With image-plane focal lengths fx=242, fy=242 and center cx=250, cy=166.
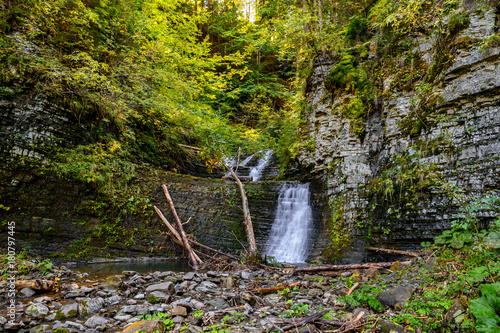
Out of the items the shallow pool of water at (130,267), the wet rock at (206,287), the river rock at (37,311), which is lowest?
the shallow pool of water at (130,267)

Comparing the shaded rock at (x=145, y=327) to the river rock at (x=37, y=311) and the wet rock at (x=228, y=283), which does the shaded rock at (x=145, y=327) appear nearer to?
the river rock at (x=37, y=311)

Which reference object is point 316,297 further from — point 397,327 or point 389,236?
point 389,236

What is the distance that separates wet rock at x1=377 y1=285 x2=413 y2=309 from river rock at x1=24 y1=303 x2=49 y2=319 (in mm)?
4110

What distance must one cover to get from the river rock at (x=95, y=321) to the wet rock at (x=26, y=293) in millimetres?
1524

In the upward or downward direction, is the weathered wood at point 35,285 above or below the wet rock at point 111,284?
above

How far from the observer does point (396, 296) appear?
2758mm

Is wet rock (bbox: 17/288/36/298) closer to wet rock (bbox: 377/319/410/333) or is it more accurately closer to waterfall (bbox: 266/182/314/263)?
wet rock (bbox: 377/319/410/333)

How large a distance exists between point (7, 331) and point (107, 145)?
232 inches

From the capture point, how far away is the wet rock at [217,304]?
125 inches

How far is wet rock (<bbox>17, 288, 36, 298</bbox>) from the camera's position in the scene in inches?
140

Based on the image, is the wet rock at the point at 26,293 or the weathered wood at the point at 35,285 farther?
the weathered wood at the point at 35,285

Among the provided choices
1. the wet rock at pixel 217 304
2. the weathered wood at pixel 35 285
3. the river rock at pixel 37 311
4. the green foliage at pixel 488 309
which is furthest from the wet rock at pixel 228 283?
the green foliage at pixel 488 309

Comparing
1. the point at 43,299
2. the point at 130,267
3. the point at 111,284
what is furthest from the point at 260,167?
the point at 43,299

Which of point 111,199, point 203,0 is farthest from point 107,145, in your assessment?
point 203,0
